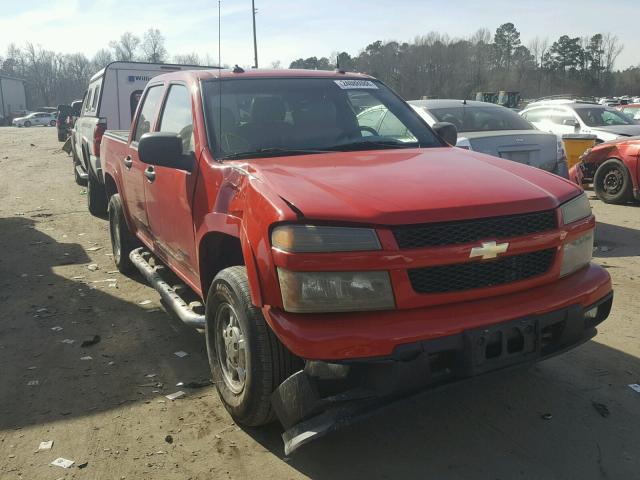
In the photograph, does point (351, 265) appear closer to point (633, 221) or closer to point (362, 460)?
point (362, 460)

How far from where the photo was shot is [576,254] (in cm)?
302

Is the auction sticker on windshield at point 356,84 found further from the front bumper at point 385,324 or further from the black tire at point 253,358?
the front bumper at point 385,324

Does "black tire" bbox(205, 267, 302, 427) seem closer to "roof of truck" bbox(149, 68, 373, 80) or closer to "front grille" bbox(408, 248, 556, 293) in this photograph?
"front grille" bbox(408, 248, 556, 293)

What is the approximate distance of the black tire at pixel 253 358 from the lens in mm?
2787

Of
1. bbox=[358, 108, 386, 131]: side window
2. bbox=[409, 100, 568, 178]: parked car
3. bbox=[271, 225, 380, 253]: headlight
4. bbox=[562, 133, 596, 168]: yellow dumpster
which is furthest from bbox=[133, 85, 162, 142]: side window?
bbox=[562, 133, 596, 168]: yellow dumpster

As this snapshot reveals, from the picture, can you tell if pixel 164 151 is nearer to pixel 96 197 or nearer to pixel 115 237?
pixel 115 237

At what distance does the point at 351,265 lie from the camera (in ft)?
8.07

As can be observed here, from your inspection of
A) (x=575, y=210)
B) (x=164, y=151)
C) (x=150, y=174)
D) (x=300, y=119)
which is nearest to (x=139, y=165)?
(x=150, y=174)

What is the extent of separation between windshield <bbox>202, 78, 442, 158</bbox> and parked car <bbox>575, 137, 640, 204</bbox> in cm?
644

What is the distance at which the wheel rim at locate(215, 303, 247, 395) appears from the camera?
309cm

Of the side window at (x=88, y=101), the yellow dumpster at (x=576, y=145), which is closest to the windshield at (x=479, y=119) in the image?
the yellow dumpster at (x=576, y=145)

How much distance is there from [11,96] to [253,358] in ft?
317

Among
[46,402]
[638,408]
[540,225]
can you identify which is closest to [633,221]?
[638,408]

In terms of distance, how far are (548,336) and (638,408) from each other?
3.41 ft
